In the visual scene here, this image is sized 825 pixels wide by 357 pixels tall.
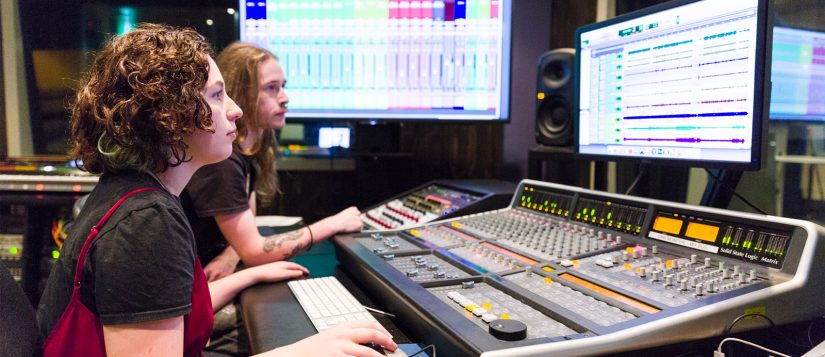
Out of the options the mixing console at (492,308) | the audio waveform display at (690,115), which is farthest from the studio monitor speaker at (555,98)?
the mixing console at (492,308)

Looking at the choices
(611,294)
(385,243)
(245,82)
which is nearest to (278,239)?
(385,243)

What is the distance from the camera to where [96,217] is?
71cm

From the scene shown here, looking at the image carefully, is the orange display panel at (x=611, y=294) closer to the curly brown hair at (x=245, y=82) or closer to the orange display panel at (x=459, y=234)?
the orange display panel at (x=459, y=234)

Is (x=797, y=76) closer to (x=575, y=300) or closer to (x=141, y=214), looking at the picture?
(x=575, y=300)

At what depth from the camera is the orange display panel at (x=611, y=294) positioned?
72 centimetres

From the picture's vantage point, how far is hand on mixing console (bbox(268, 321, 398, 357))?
686mm

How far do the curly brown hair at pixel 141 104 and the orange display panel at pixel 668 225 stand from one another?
85cm

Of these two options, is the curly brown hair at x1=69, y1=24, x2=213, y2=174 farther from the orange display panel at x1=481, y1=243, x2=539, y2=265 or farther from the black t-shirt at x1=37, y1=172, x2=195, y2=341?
the orange display panel at x1=481, y1=243, x2=539, y2=265

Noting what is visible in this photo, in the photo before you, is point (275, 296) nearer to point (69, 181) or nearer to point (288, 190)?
point (288, 190)

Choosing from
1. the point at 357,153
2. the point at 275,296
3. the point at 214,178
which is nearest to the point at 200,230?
the point at 214,178

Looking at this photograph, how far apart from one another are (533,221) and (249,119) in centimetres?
87

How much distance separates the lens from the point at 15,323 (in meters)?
0.70

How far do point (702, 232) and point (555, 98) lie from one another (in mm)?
900

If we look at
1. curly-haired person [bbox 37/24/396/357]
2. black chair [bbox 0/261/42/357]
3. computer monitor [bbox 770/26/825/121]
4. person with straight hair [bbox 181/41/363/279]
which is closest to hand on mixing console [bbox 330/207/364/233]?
person with straight hair [bbox 181/41/363/279]
